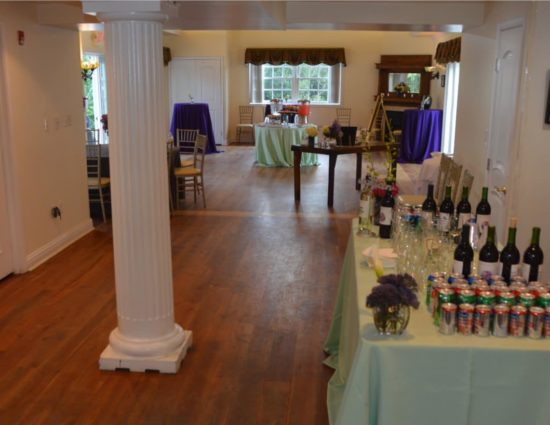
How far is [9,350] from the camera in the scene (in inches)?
149

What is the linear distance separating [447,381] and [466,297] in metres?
0.30

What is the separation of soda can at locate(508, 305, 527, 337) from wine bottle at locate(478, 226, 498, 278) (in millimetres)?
316

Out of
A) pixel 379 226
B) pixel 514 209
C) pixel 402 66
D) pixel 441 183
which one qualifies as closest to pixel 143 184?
pixel 379 226

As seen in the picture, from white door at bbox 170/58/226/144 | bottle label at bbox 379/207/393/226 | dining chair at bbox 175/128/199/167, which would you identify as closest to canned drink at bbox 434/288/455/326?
bottle label at bbox 379/207/393/226

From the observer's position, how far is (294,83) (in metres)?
15.2

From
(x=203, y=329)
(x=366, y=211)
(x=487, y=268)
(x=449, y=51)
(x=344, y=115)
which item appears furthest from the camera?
(x=344, y=115)

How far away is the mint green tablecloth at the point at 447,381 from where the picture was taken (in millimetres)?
2133

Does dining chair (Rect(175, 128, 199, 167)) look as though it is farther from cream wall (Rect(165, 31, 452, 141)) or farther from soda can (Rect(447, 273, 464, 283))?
soda can (Rect(447, 273, 464, 283))

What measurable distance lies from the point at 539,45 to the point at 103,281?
369 cm

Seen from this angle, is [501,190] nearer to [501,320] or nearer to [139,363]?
[501,320]

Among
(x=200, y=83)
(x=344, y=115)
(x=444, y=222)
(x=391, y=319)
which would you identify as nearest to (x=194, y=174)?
(x=444, y=222)

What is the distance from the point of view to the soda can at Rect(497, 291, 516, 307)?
2.16 m

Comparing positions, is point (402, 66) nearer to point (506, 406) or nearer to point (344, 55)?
point (344, 55)

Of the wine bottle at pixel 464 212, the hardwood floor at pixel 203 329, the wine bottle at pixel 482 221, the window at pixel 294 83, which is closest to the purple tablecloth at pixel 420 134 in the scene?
the window at pixel 294 83
